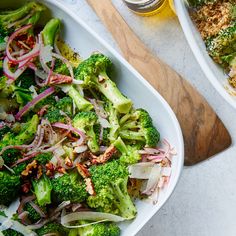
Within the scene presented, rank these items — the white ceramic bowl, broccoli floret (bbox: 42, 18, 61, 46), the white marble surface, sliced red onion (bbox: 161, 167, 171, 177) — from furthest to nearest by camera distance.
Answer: the white marble surface → broccoli floret (bbox: 42, 18, 61, 46) → sliced red onion (bbox: 161, 167, 171, 177) → the white ceramic bowl

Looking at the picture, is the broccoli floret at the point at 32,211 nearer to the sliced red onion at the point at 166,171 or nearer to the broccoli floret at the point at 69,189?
the broccoli floret at the point at 69,189

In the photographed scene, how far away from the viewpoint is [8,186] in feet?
7.26

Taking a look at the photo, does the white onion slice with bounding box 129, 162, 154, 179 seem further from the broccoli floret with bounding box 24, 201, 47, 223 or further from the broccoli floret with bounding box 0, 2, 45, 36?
the broccoli floret with bounding box 0, 2, 45, 36

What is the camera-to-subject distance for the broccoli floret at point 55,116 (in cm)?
228

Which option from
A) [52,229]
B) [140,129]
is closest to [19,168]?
[52,229]

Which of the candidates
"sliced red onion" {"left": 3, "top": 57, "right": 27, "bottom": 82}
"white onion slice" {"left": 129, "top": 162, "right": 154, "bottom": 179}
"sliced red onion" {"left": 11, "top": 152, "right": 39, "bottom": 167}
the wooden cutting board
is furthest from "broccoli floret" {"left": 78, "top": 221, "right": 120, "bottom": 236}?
"sliced red onion" {"left": 3, "top": 57, "right": 27, "bottom": 82}

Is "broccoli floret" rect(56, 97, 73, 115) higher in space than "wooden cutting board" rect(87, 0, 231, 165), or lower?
higher

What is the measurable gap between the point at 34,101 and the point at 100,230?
584 millimetres

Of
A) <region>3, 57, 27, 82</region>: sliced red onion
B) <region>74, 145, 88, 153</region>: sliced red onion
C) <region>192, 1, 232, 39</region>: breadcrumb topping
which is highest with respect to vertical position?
<region>3, 57, 27, 82</region>: sliced red onion

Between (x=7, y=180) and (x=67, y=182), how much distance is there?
0.76ft

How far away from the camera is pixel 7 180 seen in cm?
221

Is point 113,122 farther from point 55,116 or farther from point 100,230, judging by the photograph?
point 100,230

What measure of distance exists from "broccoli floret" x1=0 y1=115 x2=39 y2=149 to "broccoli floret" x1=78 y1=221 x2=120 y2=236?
1.31ft

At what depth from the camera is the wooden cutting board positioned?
2412 mm
